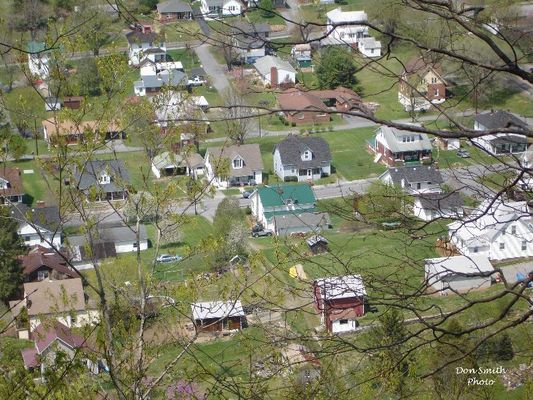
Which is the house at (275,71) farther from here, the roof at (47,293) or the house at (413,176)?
the roof at (47,293)

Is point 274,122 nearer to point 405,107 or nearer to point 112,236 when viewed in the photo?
point 405,107

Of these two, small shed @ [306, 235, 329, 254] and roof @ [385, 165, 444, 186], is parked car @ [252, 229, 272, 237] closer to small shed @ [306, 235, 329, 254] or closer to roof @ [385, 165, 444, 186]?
roof @ [385, 165, 444, 186]

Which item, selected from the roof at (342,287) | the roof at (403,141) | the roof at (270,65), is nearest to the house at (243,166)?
the roof at (403,141)

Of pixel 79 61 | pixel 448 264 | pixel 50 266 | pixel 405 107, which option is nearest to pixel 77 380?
pixel 448 264

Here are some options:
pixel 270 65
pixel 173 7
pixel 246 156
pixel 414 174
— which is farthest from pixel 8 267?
pixel 173 7

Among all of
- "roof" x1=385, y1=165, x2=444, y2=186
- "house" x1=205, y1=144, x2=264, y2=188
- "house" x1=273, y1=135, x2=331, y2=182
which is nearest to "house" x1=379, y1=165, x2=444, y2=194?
"roof" x1=385, y1=165, x2=444, y2=186

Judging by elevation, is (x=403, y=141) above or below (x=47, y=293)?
below

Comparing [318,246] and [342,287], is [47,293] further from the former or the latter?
[342,287]
